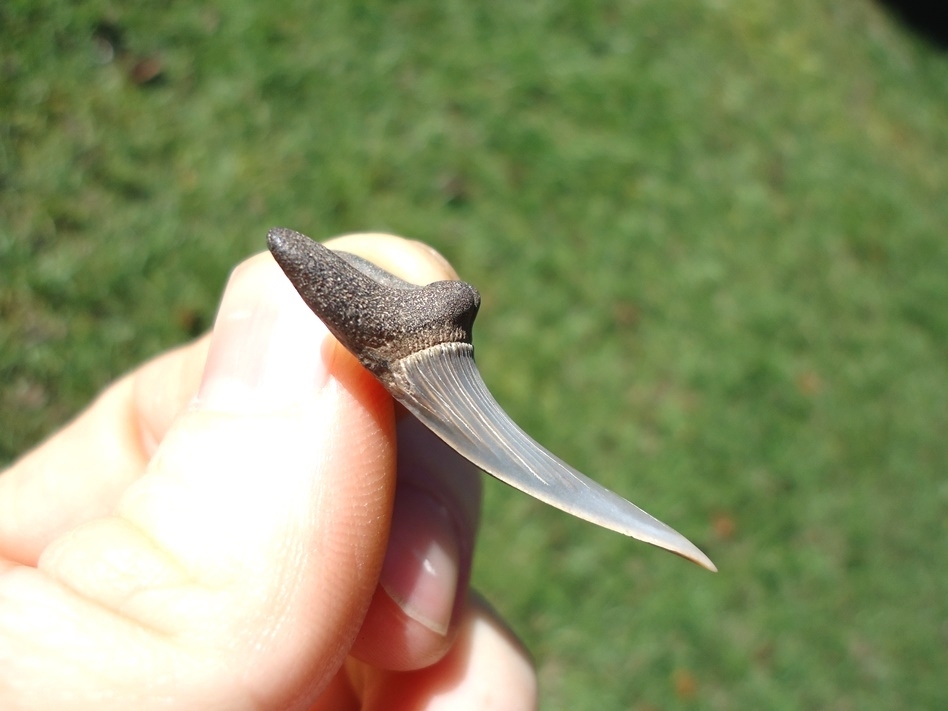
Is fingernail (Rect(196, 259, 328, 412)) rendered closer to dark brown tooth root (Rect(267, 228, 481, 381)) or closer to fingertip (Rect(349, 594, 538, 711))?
dark brown tooth root (Rect(267, 228, 481, 381))

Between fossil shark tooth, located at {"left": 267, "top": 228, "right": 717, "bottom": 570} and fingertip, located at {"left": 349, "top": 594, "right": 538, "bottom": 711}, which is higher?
fossil shark tooth, located at {"left": 267, "top": 228, "right": 717, "bottom": 570}

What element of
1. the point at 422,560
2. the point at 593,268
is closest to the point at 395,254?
the point at 422,560

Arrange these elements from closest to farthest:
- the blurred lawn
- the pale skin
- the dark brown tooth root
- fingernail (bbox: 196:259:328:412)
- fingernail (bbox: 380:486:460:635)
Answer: the pale skin
the dark brown tooth root
fingernail (bbox: 196:259:328:412)
fingernail (bbox: 380:486:460:635)
the blurred lawn

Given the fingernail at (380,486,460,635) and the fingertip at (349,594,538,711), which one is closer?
the fingernail at (380,486,460,635)

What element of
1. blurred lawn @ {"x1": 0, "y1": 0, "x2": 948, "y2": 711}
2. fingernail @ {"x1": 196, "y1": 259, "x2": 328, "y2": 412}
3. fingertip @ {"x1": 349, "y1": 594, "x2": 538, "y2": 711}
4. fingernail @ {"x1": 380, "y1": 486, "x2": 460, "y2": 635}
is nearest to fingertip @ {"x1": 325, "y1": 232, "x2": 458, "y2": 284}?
fingernail @ {"x1": 196, "y1": 259, "x2": 328, "y2": 412}

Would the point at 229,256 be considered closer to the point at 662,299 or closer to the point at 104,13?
the point at 104,13

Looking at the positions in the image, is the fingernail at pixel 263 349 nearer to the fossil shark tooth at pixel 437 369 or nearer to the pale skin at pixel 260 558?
the pale skin at pixel 260 558

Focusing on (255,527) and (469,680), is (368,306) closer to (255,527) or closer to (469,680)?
(255,527)
